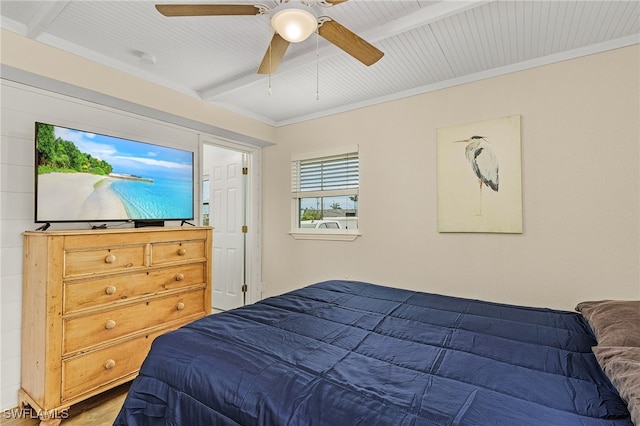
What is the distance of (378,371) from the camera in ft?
3.56

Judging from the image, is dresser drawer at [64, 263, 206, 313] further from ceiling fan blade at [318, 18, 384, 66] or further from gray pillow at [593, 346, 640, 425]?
gray pillow at [593, 346, 640, 425]

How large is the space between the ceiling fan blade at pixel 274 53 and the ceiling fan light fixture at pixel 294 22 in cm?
25

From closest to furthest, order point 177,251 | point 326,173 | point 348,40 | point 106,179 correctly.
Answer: point 348,40 → point 106,179 → point 177,251 → point 326,173

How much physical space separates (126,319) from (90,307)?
273 mm

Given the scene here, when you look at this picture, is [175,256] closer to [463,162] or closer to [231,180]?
[231,180]

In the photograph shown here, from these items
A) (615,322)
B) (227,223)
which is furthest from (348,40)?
(227,223)

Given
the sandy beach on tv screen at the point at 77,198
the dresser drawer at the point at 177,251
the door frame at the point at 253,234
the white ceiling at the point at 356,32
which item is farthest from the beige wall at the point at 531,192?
the sandy beach on tv screen at the point at 77,198

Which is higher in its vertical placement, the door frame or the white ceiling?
the white ceiling

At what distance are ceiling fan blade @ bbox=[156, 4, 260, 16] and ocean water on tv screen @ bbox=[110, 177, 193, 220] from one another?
1.59m

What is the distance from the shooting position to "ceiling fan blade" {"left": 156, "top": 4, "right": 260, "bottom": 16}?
1.48m

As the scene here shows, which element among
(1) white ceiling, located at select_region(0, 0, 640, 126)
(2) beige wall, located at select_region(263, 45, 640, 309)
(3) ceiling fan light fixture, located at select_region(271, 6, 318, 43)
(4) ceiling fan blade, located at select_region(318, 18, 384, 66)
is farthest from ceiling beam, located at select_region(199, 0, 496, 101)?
(2) beige wall, located at select_region(263, 45, 640, 309)

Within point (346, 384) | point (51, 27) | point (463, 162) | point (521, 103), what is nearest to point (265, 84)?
point (51, 27)

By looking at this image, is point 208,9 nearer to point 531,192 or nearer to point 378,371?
point 378,371

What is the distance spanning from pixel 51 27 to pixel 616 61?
3934 millimetres
